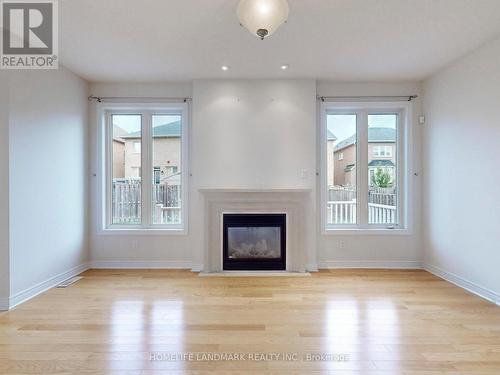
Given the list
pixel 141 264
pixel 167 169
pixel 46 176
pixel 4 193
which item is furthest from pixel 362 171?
pixel 4 193

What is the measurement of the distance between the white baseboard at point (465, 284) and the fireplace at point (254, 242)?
6.68 feet

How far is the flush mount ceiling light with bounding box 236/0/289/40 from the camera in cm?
218

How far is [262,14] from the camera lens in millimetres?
2189

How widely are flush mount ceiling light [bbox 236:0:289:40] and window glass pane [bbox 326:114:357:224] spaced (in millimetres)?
2607

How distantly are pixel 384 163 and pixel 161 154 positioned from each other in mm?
3378

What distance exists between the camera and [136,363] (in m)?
2.11

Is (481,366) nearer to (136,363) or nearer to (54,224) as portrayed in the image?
(136,363)

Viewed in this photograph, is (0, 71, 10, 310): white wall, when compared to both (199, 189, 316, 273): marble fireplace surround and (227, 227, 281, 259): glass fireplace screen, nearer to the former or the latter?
(199, 189, 316, 273): marble fireplace surround

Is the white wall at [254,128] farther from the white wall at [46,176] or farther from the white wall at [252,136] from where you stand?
the white wall at [46,176]

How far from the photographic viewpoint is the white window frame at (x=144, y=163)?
4.56 m

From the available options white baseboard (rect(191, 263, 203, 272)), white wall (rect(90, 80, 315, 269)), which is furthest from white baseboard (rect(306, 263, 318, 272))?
white baseboard (rect(191, 263, 203, 272))

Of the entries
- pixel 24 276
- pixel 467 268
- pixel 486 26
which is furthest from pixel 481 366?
pixel 24 276

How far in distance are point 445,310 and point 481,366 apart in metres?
0.98

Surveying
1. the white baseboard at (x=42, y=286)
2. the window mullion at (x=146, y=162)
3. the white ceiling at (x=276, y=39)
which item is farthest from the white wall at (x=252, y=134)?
the white baseboard at (x=42, y=286)
